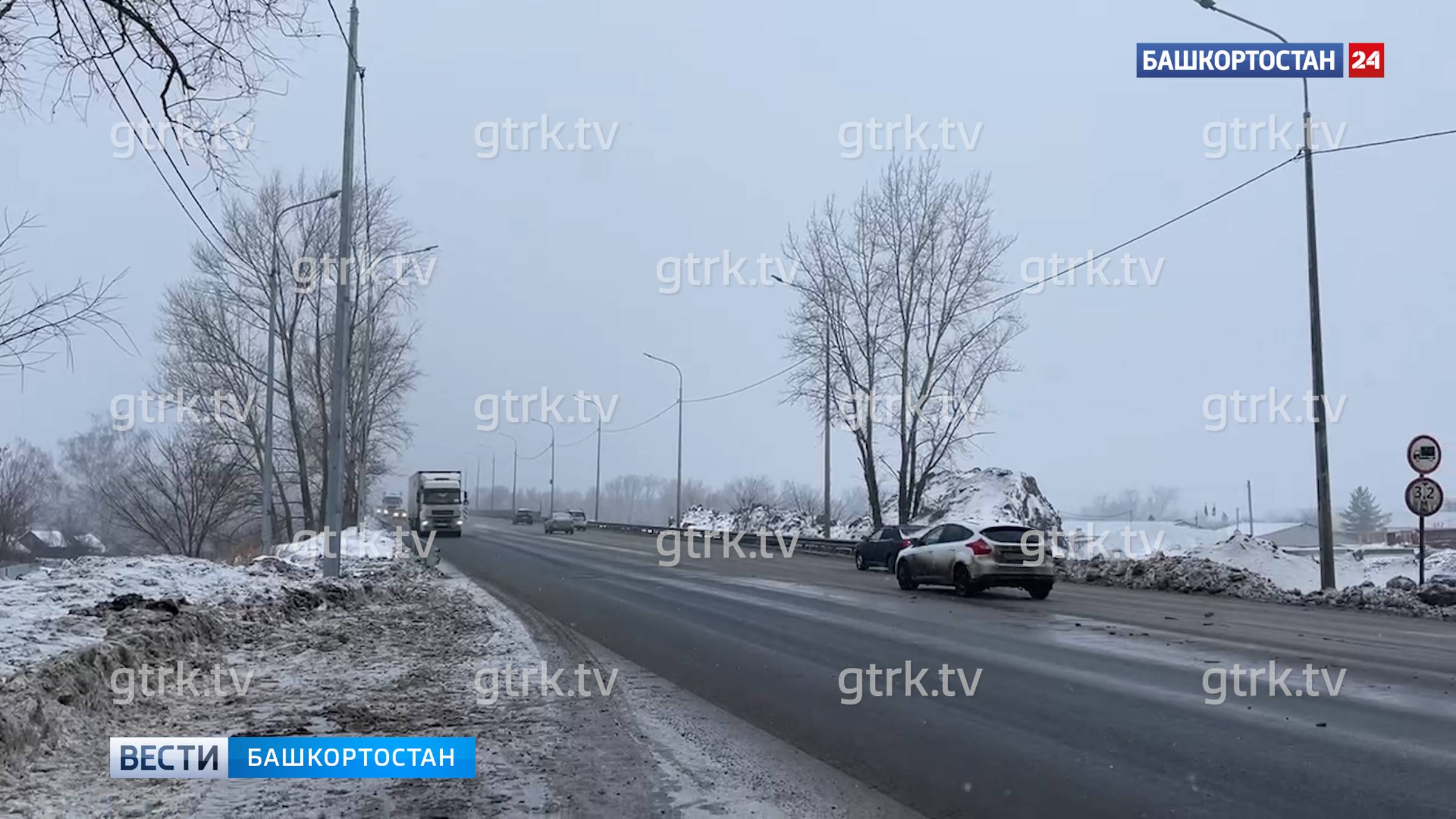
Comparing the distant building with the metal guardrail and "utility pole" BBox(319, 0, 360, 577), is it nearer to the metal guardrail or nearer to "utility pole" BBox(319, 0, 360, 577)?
the metal guardrail

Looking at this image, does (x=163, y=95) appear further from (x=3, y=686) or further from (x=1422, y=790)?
(x=1422, y=790)

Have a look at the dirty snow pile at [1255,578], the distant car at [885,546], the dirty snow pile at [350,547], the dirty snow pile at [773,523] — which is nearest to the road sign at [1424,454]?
the dirty snow pile at [1255,578]

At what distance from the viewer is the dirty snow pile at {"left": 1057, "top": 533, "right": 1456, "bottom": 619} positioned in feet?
66.0

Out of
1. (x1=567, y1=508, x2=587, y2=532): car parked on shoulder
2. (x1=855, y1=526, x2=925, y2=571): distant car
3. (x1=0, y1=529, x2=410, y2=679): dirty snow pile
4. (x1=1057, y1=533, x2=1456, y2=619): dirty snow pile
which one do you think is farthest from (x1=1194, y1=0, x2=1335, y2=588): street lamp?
(x1=567, y1=508, x2=587, y2=532): car parked on shoulder

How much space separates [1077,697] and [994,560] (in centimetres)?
1243

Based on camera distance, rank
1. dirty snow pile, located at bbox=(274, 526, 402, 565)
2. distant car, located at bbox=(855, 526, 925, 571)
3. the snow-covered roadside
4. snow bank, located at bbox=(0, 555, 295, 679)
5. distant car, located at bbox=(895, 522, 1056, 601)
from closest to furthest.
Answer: the snow-covered roadside
snow bank, located at bbox=(0, 555, 295, 679)
distant car, located at bbox=(895, 522, 1056, 601)
dirty snow pile, located at bbox=(274, 526, 402, 565)
distant car, located at bbox=(855, 526, 925, 571)

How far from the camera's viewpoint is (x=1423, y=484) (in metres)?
20.0

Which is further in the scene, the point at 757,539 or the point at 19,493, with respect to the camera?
the point at 757,539

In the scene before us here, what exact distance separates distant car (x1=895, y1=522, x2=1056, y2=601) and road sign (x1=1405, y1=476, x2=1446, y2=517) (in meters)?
6.44

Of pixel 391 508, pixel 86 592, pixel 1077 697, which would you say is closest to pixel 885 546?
pixel 1077 697

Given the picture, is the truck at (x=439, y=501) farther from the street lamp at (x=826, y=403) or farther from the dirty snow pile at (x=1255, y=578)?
the dirty snow pile at (x=1255, y=578)

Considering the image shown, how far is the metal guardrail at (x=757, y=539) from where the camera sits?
4488cm

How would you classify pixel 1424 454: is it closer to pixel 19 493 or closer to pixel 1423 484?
pixel 1423 484

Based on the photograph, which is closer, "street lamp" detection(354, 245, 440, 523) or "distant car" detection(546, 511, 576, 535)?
"street lamp" detection(354, 245, 440, 523)
